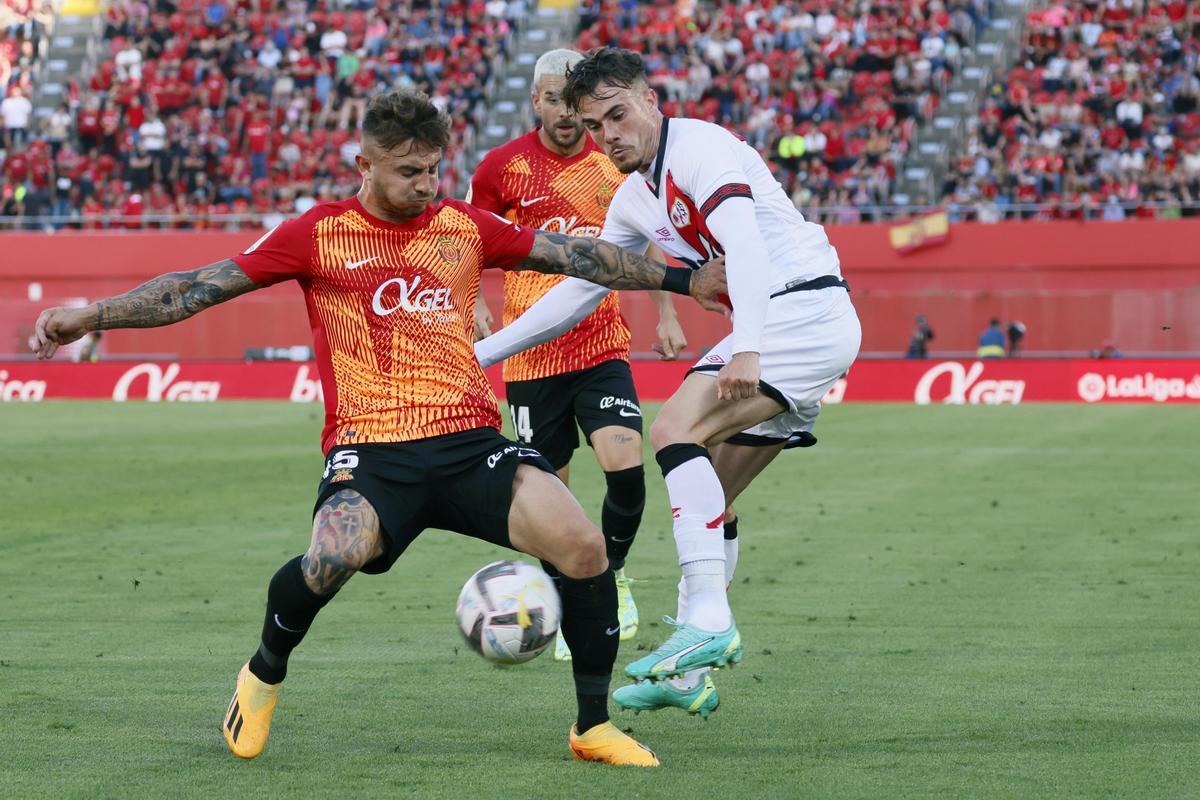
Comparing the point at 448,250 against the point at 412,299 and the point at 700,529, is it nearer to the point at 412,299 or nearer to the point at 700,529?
the point at 412,299

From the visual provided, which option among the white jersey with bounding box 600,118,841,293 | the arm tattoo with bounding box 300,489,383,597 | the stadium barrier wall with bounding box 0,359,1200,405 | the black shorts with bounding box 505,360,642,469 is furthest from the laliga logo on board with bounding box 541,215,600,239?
the stadium barrier wall with bounding box 0,359,1200,405

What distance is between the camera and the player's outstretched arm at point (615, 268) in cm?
625

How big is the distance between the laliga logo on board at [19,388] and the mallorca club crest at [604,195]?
25.7 m

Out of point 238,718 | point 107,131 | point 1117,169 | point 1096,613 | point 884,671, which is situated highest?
point 238,718

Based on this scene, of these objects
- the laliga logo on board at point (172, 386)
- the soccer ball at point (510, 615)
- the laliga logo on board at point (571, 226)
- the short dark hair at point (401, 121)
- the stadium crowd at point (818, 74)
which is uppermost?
the short dark hair at point (401, 121)

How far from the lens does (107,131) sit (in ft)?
130

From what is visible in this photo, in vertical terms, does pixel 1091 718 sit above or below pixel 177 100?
above

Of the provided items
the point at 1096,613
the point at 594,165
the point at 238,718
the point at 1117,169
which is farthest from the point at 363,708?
the point at 1117,169

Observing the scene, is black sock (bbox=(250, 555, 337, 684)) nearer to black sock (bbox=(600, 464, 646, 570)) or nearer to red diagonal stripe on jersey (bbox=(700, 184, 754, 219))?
red diagonal stripe on jersey (bbox=(700, 184, 754, 219))

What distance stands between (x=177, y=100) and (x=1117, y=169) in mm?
20530

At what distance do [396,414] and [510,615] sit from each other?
76 cm

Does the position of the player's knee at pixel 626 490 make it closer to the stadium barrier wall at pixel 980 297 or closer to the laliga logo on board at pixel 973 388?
the laliga logo on board at pixel 973 388

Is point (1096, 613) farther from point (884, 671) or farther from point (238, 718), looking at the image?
point (238, 718)

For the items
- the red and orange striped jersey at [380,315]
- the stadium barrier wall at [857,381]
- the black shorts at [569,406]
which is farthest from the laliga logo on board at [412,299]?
the stadium barrier wall at [857,381]
